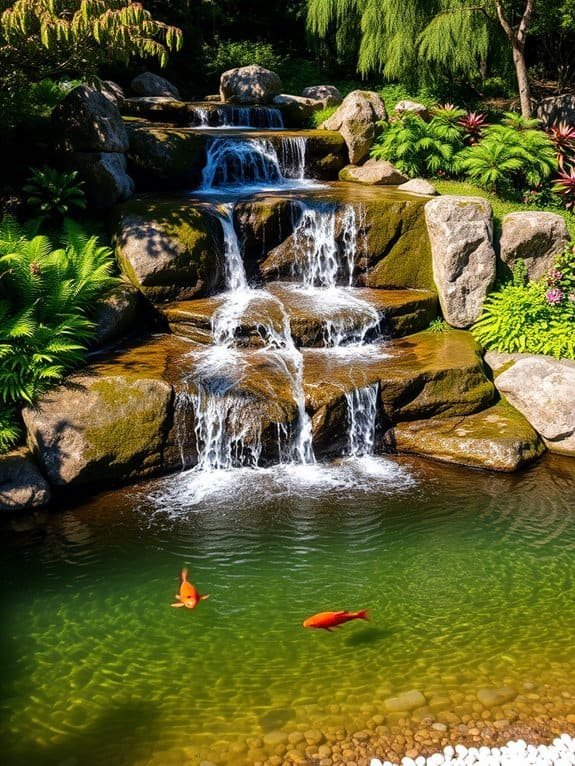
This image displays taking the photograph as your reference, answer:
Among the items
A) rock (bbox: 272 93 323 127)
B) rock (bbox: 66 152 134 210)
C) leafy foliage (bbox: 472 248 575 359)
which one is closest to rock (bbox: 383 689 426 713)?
leafy foliage (bbox: 472 248 575 359)


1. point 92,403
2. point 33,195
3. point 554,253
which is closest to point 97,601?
point 92,403

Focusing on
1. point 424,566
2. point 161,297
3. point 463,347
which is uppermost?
point 161,297

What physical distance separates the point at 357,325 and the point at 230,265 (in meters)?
2.58

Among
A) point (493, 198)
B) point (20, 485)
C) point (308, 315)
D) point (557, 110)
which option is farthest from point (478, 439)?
point (557, 110)

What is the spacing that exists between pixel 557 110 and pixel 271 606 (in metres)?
17.5

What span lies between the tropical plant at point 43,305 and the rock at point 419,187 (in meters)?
6.60

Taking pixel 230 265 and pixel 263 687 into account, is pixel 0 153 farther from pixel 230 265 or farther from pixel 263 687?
pixel 263 687

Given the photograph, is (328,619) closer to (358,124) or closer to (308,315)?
(308,315)

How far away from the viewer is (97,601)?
251 inches

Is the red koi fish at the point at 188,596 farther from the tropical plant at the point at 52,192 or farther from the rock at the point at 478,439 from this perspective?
the tropical plant at the point at 52,192

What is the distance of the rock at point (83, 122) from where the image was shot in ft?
39.3

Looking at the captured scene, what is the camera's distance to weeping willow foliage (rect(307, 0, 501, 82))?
58.5 ft

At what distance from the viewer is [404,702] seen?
499 cm

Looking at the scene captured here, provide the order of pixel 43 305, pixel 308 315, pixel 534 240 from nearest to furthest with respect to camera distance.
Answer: pixel 43 305 → pixel 308 315 → pixel 534 240
